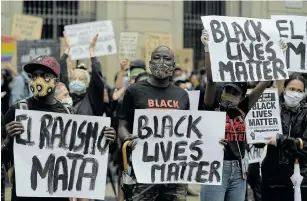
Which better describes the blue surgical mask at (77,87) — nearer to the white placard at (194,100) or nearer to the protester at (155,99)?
the white placard at (194,100)

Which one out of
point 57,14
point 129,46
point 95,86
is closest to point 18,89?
point 129,46

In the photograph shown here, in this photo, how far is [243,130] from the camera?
221 inches

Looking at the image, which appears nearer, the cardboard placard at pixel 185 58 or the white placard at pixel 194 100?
the white placard at pixel 194 100

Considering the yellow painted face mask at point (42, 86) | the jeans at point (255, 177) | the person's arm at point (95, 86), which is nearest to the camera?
the yellow painted face mask at point (42, 86)

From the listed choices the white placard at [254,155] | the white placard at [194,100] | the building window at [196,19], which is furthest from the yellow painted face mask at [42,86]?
the building window at [196,19]

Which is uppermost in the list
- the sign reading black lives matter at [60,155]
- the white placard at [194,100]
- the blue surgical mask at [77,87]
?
the blue surgical mask at [77,87]

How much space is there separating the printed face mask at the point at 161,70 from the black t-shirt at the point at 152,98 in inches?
3.5

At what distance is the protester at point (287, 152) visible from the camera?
600 cm

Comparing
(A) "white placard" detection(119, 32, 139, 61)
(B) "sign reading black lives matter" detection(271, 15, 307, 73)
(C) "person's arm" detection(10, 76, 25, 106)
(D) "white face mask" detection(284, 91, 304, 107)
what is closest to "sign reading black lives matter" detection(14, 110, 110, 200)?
(D) "white face mask" detection(284, 91, 304, 107)

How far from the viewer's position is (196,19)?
65.5 ft

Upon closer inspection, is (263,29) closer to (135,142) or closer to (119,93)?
(135,142)

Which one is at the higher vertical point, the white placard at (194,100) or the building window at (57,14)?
the building window at (57,14)

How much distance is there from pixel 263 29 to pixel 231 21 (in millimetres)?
285

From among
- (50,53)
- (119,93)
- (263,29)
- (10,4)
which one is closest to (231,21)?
(263,29)
